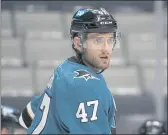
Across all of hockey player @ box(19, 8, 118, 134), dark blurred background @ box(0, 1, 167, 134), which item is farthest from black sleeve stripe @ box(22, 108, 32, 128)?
dark blurred background @ box(0, 1, 167, 134)

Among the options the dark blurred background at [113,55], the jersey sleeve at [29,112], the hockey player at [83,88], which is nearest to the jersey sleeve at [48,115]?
the hockey player at [83,88]

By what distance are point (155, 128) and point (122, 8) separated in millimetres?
2579

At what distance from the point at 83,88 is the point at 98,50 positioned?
0.38 ft

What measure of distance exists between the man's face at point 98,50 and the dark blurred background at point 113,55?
9.94 ft

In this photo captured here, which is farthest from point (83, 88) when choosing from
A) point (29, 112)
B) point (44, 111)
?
point (29, 112)

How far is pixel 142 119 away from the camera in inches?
190

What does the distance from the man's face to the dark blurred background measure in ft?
9.94

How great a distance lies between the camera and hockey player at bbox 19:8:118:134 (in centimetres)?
128

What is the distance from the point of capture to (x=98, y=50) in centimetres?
135

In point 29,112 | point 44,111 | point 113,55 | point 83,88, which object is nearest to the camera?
point 83,88

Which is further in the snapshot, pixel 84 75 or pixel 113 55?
pixel 113 55

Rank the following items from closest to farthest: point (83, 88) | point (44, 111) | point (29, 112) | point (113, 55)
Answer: point (83, 88)
point (44, 111)
point (29, 112)
point (113, 55)

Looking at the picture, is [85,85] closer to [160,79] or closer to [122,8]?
[160,79]

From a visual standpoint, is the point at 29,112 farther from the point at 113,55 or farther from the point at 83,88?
the point at 113,55
